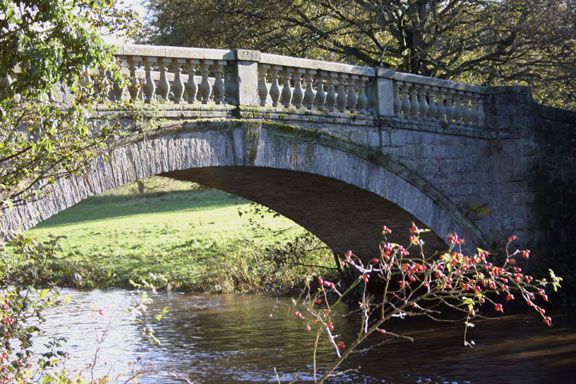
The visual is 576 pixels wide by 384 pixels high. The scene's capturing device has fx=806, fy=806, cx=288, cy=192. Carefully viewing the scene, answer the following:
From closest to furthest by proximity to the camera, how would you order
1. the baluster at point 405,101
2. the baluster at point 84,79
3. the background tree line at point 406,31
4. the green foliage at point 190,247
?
the baluster at point 84,79, the baluster at point 405,101, the background tree line at point 406,31, the green foliage at point 190,247

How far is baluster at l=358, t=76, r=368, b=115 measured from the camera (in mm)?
Answer: 11789

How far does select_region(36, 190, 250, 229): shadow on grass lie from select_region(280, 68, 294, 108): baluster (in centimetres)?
1989

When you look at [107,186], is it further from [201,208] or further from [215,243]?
[201,208]

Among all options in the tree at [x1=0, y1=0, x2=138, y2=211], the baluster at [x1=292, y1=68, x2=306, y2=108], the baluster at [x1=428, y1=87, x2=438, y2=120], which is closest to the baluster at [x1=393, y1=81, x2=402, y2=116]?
the baluster at [x1=428, y1=87, x2=438, y2=120]

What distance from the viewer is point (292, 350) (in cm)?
1137

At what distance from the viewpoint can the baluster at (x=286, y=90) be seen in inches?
416

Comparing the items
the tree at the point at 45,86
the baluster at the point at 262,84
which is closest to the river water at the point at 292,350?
the tree at the point at 45,86

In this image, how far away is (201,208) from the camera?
106ft

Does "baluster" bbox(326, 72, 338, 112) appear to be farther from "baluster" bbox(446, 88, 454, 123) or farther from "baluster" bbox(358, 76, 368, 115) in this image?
"baluster" bbox(446, 88, 454, 123)

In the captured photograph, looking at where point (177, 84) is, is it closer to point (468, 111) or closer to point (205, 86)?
point (205, 86)

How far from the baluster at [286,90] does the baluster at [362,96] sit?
4.71ft

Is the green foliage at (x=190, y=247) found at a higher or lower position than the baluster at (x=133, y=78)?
lower

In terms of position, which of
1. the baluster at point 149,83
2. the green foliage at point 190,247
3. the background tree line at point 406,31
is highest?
the background tree line at point 406,31

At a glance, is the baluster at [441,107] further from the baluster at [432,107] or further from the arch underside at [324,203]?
the arch underside at [324,203]
